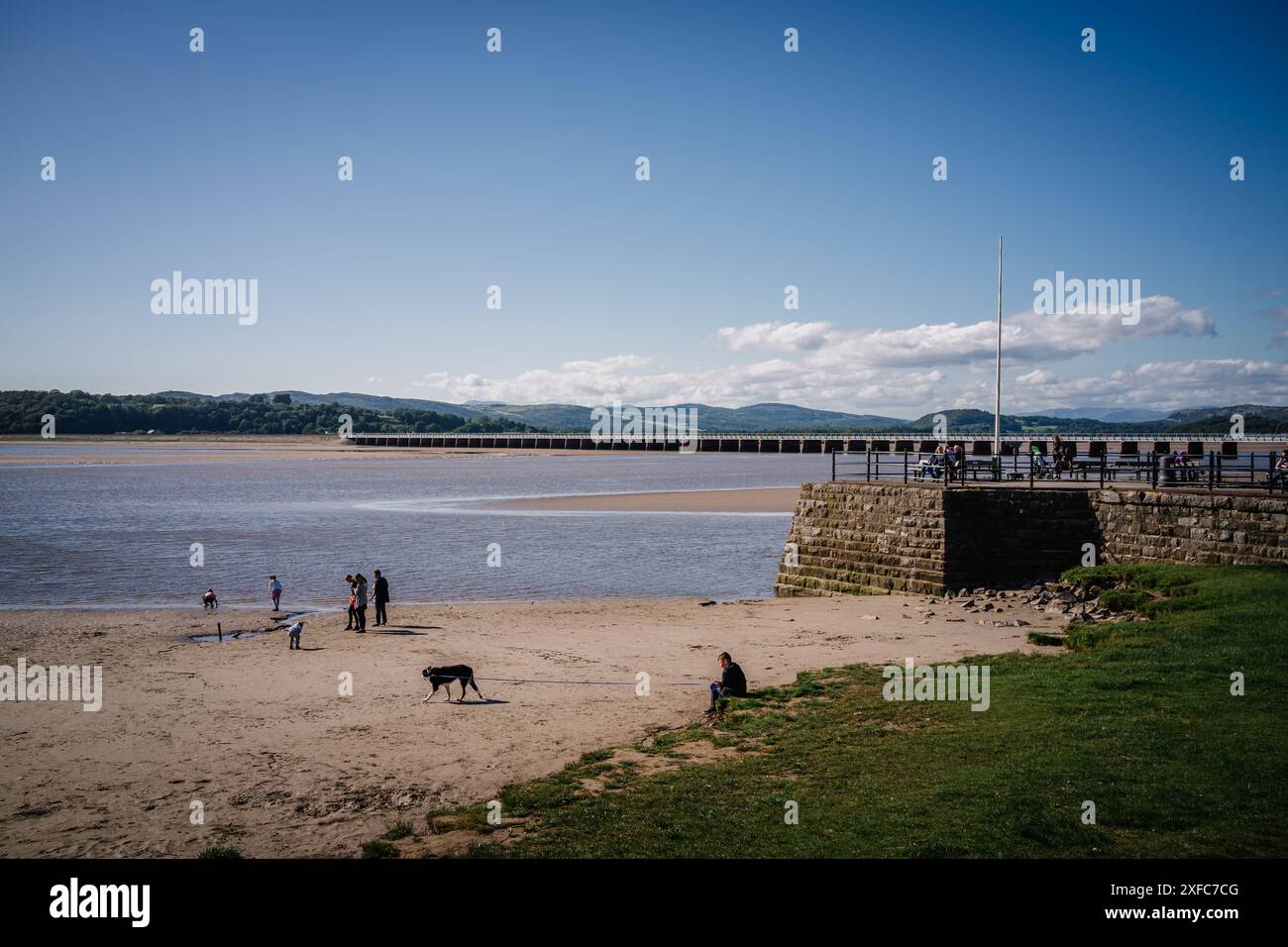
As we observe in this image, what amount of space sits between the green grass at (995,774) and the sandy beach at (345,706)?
1.77 meters

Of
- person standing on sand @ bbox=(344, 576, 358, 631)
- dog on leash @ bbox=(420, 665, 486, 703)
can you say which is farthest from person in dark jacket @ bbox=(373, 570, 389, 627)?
dog on leash @ bbox=(420, 665, 486, 703)

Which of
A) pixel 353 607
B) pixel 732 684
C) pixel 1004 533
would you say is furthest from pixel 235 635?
pixel 1004 533

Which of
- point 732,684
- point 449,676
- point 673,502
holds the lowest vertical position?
point 449,676

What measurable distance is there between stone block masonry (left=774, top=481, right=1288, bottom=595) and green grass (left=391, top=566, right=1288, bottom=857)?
517 centimetres

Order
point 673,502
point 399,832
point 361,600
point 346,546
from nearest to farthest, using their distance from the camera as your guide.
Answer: point 399,832 < point 361,600 < point 346,546 < point 673,502

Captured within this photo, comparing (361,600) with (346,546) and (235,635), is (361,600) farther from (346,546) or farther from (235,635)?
(346,546)

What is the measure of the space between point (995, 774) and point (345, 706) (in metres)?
11.5

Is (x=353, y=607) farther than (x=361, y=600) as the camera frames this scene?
No

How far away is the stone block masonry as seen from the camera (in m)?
20.0

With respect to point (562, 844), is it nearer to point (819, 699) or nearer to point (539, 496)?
point (819, 699)

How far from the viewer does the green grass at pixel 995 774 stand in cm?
812

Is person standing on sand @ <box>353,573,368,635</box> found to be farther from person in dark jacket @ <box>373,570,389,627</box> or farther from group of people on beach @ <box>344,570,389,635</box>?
person in dark jacket @ <box>373,570,389,627</box>

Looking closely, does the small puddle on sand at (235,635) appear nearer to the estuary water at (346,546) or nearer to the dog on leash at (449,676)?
the estuary water at (346,546)

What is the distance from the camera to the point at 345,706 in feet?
52.4
